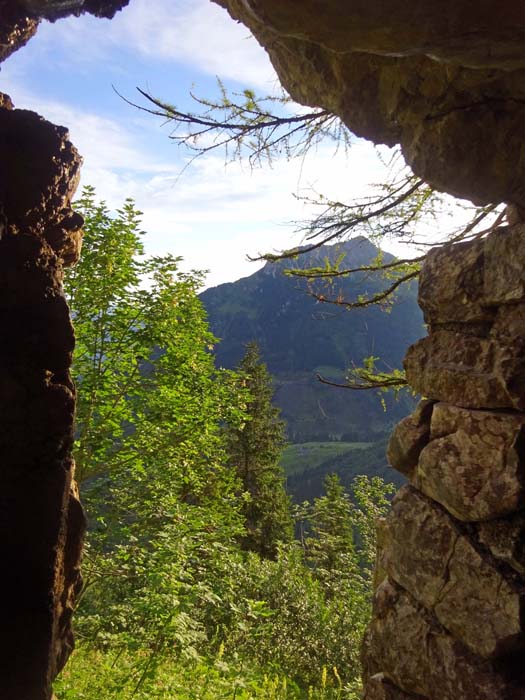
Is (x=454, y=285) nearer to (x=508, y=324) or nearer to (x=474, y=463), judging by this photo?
(x=508, y=324)

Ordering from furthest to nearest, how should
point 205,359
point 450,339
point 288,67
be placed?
point 205,359 < point 288,67 < point 450,339

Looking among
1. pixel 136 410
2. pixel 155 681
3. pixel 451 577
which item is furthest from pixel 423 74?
pixel 136 410

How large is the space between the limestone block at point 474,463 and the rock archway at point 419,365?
1 cm

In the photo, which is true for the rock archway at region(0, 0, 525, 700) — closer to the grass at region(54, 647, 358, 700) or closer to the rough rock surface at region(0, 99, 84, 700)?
the rough rock surface at region(0, 99, 84, 700)

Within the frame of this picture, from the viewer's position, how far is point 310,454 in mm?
127625

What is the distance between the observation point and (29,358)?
11.5 ft

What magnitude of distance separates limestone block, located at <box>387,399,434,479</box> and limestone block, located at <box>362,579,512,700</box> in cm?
113

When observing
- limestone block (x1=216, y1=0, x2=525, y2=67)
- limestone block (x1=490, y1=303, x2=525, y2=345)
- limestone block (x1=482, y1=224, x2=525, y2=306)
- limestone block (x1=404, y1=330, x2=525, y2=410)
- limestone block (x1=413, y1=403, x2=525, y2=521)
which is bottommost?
limestone block (x1=413, y1=403, x2=525, y2=521)

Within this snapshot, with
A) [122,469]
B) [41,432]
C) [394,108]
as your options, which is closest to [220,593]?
[122,469]

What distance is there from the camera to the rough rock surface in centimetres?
325

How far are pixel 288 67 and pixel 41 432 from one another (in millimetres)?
4373

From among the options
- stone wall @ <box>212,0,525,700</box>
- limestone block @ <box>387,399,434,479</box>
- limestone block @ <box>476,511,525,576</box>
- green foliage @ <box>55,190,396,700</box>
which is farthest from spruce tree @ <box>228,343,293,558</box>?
limestone block @ <box>476,511,525,576</box>

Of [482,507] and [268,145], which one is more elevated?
[268,145]

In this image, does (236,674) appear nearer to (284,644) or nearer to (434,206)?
(284,644)
